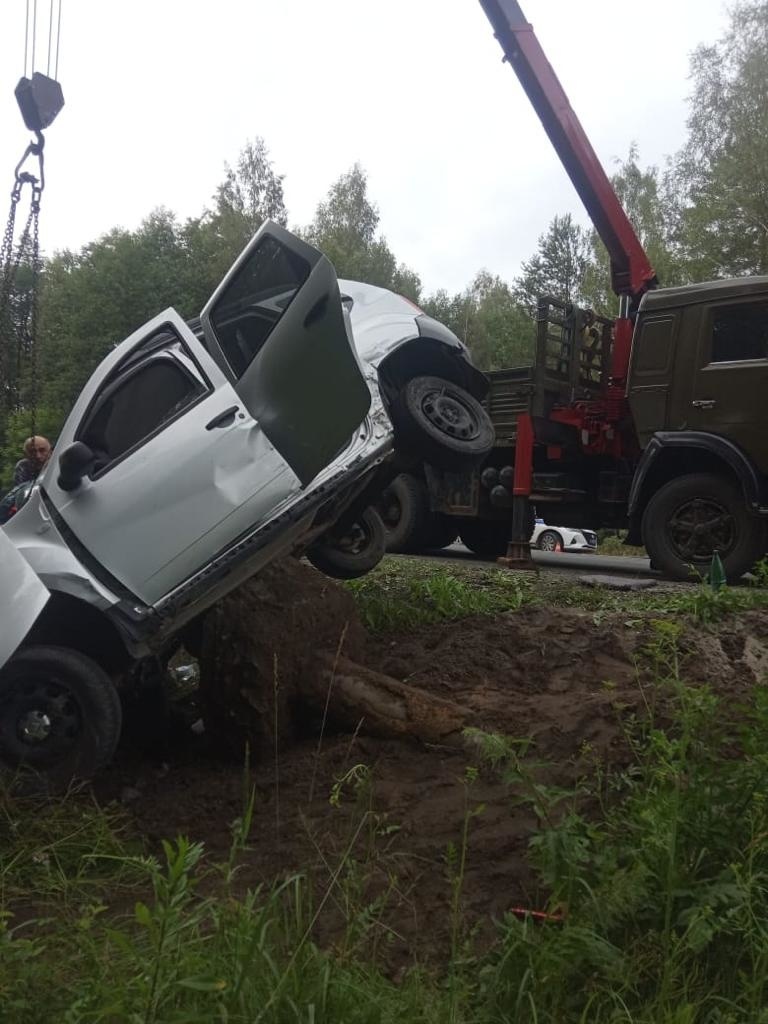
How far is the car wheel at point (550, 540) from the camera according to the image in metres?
17.7

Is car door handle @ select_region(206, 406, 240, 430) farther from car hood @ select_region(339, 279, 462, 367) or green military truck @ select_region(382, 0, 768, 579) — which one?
green military truck @ select_region(382, 0, 768, 579)

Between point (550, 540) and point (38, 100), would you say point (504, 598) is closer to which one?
point (38, 100)

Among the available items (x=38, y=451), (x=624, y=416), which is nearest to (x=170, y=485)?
(x=38, y=451)

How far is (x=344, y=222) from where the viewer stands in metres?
47.6

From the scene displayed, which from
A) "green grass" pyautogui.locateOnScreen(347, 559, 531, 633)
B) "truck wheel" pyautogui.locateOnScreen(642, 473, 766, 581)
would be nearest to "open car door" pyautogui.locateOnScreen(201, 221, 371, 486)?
"green grass" pyautogui.locateOnScreen(347, 559, 531, 633)

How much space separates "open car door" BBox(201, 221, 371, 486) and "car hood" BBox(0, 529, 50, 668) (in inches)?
46.4

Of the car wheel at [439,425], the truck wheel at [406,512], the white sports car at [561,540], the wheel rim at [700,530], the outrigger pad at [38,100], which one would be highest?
the outrigger pad at [38,100]

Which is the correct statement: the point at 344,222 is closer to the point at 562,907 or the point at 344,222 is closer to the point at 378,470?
the point at 378,470

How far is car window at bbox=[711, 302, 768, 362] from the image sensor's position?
719 centimetres

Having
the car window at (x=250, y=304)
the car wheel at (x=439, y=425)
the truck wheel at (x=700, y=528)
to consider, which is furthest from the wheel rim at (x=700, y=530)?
the car window at (x=250, y=304)

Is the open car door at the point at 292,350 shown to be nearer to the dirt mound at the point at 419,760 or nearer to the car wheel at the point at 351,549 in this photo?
the dirt mound at the point at 419,760

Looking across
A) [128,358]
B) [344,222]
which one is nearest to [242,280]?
[128,358]

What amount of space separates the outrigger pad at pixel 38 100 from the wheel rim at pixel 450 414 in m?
2.78

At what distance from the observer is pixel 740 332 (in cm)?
731
